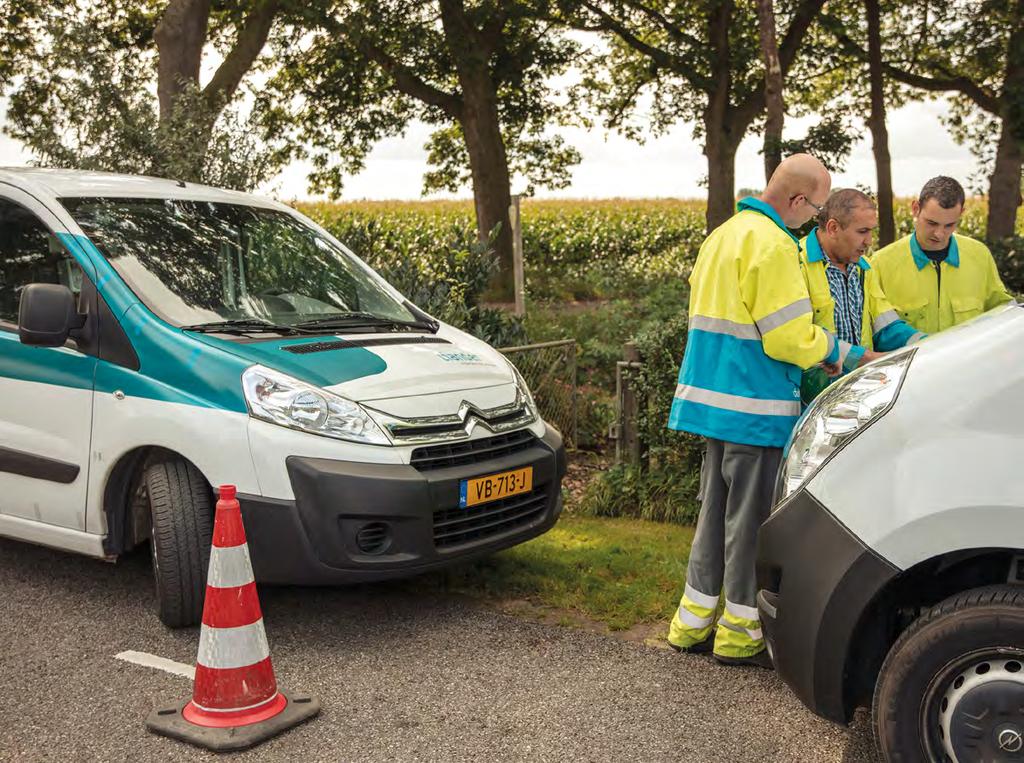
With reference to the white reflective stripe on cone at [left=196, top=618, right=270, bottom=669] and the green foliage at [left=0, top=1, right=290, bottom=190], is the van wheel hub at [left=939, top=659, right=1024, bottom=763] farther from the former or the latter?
the green foliage at [left=0, top=1, right=290, bottom=190]

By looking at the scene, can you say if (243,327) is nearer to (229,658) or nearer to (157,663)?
(157,663)

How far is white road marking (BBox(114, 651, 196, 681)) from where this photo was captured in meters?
4.29

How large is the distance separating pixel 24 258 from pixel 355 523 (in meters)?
2.18

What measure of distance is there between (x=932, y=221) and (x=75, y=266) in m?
3.85

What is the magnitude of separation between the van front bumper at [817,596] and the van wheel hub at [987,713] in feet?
1.01

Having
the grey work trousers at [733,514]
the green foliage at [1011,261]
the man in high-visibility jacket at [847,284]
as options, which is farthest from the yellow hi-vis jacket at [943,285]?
the green foliage at [1011,261]

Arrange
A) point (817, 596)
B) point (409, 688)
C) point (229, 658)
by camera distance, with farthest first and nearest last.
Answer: point (409, 688)
point (229, 658)
point (817, 596)

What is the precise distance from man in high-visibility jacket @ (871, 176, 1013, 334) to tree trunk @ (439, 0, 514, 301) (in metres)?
12.4

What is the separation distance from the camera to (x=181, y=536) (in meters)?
4.58

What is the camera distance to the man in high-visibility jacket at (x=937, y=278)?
5156 millimetres

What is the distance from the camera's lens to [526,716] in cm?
394

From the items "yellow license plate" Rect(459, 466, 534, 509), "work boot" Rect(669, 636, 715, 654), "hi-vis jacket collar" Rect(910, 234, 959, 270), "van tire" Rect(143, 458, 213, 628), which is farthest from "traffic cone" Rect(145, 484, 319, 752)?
"hi-vis jacket collar" Rect(910, 234, 959, 270)

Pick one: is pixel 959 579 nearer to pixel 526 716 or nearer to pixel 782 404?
pixel 782 404

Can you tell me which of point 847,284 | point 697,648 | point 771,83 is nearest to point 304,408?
point 697,648
